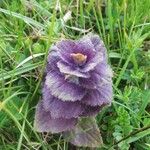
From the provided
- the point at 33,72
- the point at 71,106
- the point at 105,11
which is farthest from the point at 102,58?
the point at 105,11

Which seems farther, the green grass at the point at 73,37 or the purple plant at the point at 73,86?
the green grass at the point at 73,37

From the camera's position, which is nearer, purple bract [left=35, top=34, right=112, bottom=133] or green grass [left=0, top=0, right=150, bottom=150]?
purple bract [left=35, top=34, right=112, bottom=133]

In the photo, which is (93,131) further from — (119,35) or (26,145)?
(119,35)

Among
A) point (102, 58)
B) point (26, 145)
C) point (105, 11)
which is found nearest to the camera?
point (102, 58)

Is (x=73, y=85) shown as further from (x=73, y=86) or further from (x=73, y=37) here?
(x=73, y=37)

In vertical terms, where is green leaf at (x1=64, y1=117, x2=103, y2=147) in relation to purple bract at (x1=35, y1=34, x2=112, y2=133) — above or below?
below
